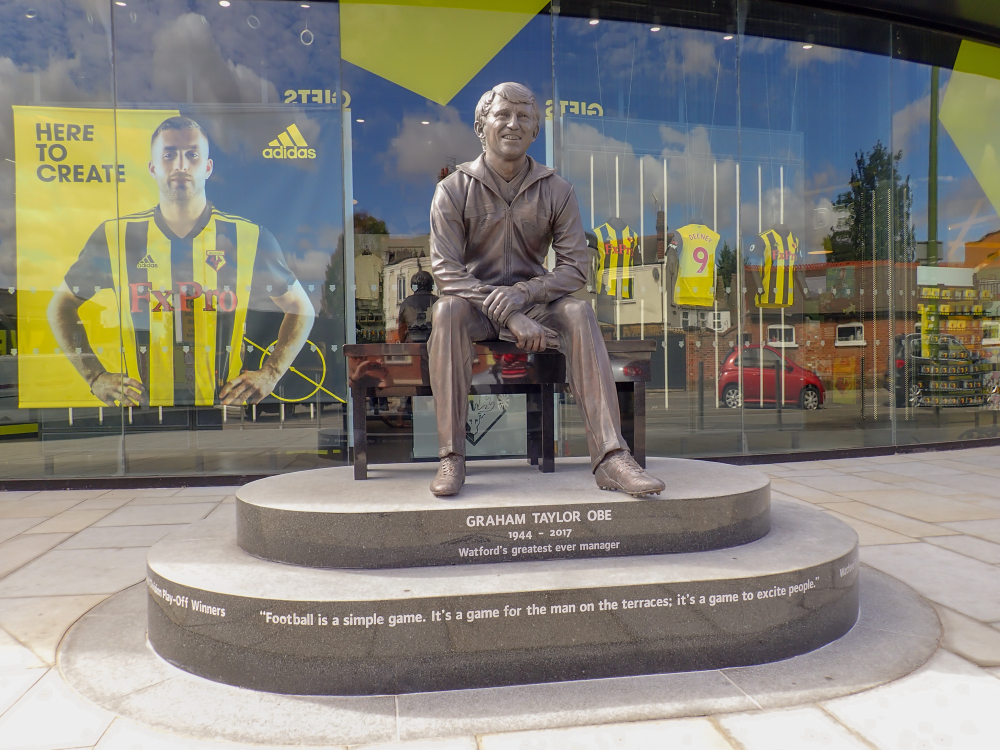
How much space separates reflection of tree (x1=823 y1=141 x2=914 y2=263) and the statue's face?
18.7 feet

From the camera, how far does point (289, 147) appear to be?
6.66 metres

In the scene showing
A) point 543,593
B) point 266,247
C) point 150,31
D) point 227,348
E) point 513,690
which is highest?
point 150,31

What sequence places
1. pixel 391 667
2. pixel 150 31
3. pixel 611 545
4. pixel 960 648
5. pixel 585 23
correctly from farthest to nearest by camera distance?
pixel 585 23
pixel 150 31
pixel 611 545
pixel 960 648
pixel 391 667

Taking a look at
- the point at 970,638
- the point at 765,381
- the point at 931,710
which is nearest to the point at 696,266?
the point at 765,381

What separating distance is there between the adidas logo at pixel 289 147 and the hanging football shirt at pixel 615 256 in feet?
10.2

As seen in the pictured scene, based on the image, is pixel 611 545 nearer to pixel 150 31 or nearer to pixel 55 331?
pixel 55 331

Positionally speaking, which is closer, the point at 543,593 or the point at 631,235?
the point at 543,593

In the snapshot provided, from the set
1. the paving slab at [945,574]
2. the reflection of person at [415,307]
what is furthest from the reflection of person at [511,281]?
the reflection of person at [415,307]

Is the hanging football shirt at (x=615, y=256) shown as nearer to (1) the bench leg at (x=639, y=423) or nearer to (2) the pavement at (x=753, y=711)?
(2) the pavement at (x=753, y=711)

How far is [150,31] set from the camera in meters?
6.48

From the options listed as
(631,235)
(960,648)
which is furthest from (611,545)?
(631,235)

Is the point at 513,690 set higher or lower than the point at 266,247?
lower

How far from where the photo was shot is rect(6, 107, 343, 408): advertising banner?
6449 mm

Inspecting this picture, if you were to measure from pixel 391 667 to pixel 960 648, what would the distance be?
7.36ft
